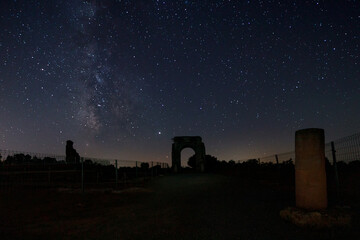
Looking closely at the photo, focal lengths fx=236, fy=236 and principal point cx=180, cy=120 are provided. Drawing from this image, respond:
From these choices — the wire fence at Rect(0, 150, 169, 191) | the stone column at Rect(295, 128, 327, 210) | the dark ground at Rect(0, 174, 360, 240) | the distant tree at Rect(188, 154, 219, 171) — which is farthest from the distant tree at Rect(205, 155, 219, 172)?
the stone column at Rect(295, 128, 327, 210)

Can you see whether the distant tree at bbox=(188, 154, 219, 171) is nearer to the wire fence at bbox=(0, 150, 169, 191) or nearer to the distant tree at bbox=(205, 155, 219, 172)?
the distant tree at bbox=(205, 155, 219, 172)

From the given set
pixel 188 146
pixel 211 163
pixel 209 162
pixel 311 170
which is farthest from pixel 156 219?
pixel 209 162

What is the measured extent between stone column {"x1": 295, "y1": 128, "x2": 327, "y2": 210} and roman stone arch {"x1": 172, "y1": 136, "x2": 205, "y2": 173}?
28.1 m

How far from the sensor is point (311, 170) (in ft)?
18.2

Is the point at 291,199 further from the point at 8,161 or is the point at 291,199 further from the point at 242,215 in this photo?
the point at 8,161

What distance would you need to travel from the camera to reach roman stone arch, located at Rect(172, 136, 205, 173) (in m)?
34.2

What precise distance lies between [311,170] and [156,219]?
3926 millimetres

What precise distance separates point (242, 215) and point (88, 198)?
609 cm

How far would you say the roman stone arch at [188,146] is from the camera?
112 feet

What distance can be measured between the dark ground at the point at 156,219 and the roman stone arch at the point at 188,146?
83.7 ft

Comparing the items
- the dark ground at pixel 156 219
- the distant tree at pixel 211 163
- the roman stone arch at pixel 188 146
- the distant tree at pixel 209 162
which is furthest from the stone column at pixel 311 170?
the distant tree at pixel 209 162

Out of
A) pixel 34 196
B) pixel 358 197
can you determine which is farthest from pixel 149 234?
pixel 34 196

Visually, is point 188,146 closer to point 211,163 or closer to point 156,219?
point 211,163

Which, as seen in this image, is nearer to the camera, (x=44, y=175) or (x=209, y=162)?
(x=44, y=175)
